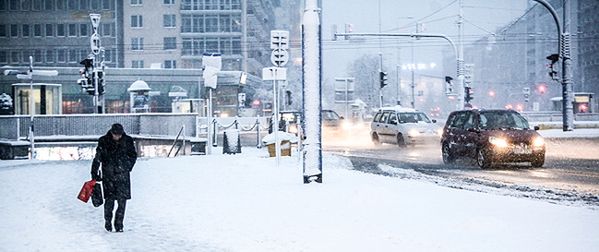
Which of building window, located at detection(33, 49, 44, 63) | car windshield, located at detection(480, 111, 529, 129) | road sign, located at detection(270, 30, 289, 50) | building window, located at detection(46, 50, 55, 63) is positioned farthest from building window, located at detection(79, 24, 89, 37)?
car windshield, located at detection(480, 111, 529, 129)

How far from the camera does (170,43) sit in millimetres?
85438

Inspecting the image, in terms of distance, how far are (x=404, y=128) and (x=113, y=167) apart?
19.5 metres

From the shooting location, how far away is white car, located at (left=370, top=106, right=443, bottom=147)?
26.8 meters

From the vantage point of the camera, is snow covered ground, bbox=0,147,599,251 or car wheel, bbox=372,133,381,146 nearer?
snow covered ground, bbox=0,147,599,251

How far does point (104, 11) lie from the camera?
86.3 m

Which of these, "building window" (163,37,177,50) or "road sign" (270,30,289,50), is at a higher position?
"building window" (163,37,177,50)

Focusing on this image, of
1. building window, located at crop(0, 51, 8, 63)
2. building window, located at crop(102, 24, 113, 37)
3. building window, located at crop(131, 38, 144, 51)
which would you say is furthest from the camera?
building window, located at crop(102, 24, 113, 37)

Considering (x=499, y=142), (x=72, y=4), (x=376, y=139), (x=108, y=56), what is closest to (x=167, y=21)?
(x=108, y=56)

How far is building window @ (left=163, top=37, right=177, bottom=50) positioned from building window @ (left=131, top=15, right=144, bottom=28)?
394 centimetres

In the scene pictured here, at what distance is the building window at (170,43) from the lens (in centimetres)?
8525

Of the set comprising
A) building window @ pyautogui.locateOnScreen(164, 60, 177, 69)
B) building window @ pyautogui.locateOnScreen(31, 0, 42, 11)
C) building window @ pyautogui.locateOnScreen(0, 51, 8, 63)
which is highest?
building window @ pyautogui.locateOnScreen(31, 0, 42, 11)

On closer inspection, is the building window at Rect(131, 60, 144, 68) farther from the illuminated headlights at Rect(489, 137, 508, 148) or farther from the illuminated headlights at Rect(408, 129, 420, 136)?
the illuminated headlights at Rect(489, 137, 508, 148)

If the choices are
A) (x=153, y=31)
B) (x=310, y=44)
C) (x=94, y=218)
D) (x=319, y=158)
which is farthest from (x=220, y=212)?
(x=153, y=31)

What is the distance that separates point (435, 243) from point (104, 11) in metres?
84.9
